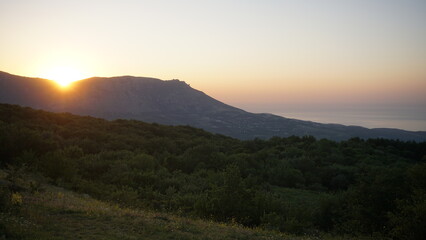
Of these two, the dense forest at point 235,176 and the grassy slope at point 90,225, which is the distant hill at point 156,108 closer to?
the dense forest at point 235,176

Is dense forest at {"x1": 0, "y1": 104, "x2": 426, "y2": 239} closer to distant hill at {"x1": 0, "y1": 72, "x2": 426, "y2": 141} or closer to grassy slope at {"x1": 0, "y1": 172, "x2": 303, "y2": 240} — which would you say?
grassy slope at {"x1": 0, "y1": 172, "x2": 303, "y2": 240}

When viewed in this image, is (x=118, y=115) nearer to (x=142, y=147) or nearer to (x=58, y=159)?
(x=142, y=147)

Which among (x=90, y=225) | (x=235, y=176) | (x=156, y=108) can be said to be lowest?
(x=90, y=225)

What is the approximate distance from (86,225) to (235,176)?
8.29 meters

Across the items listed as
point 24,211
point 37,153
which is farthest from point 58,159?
point 24,211

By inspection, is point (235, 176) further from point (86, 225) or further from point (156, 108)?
point (156, 108)

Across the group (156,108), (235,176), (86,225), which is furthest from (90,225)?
(156,108)

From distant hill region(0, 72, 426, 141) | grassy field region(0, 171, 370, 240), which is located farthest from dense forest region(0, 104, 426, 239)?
distant hill region(0, 72, 426, 141)

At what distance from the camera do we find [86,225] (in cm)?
1042

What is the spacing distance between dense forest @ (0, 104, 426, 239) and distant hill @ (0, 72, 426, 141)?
2971 inches

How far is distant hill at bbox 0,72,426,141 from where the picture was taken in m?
132

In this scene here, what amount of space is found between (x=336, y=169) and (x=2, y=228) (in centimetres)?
3302

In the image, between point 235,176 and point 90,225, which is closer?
point 90,225

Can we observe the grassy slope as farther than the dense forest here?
No
